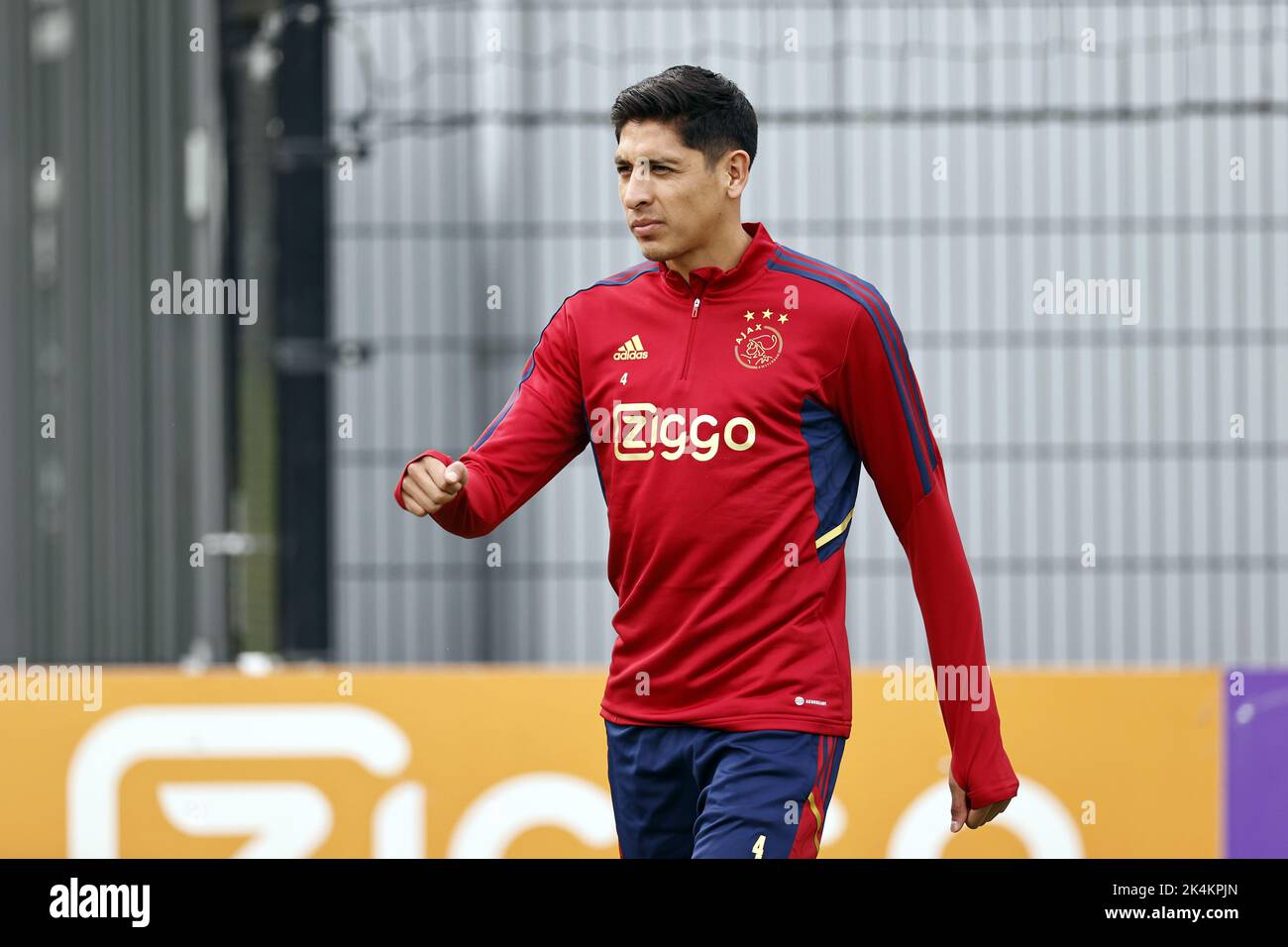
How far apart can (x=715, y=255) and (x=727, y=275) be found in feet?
0.15

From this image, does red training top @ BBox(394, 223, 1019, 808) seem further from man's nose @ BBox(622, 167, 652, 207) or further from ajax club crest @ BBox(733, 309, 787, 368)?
man's nose @ BBox(622, 167, 652, 207)

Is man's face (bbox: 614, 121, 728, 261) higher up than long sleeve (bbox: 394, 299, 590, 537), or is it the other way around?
man's face (bbox: 614, 121, 728, 261)

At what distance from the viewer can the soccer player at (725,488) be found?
2.83 m

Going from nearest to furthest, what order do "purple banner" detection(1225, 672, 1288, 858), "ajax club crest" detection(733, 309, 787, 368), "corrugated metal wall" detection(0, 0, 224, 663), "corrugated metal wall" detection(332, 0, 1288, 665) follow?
"ajax club crest" detection(733, 309, 787, 368), "purple banner" detection(1225, 672, 1288, 858), "corrugated metal wall" detection(332, 0, 1288, 665), "corrugated metal wall" detection(0, 0, 224, 663)

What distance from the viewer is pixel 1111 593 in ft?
18.9

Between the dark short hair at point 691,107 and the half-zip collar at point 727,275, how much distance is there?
0.17 meters

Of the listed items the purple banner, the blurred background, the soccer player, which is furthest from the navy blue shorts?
the blurred background

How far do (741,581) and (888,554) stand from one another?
9.89ft

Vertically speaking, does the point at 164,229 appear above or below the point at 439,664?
above

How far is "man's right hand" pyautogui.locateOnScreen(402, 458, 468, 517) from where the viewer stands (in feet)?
9.07

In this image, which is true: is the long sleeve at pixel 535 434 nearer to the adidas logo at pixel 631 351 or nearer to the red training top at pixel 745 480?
the red training top at pixel 745 480
